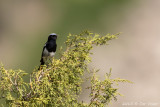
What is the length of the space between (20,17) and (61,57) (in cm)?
3532

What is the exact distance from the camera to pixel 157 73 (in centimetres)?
3023

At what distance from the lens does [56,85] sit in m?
5.77

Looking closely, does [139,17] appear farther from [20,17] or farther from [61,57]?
[61,57]

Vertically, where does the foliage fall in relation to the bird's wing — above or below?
below

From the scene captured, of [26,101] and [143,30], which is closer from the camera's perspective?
[26,101]

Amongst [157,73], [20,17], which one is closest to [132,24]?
[157,73]

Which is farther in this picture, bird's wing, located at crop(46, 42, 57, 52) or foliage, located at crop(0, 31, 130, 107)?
bird's wing, located at crop(46, 42, 57, 52)

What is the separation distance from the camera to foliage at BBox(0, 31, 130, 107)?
18.0ft

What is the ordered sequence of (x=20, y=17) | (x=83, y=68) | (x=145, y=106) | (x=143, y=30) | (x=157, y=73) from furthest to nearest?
(x=20, y=17), (x=143, y=30), (x=157, y=73), (x=145, y=106), (x=83, y=68)

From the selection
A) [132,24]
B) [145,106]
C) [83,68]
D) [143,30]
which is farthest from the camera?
[132,24]

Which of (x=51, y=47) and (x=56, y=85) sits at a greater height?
(x=51, y=47)

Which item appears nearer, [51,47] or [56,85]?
[56,85]

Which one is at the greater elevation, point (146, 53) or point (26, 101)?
point (146, 53)

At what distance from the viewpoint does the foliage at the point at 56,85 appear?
216 inches
